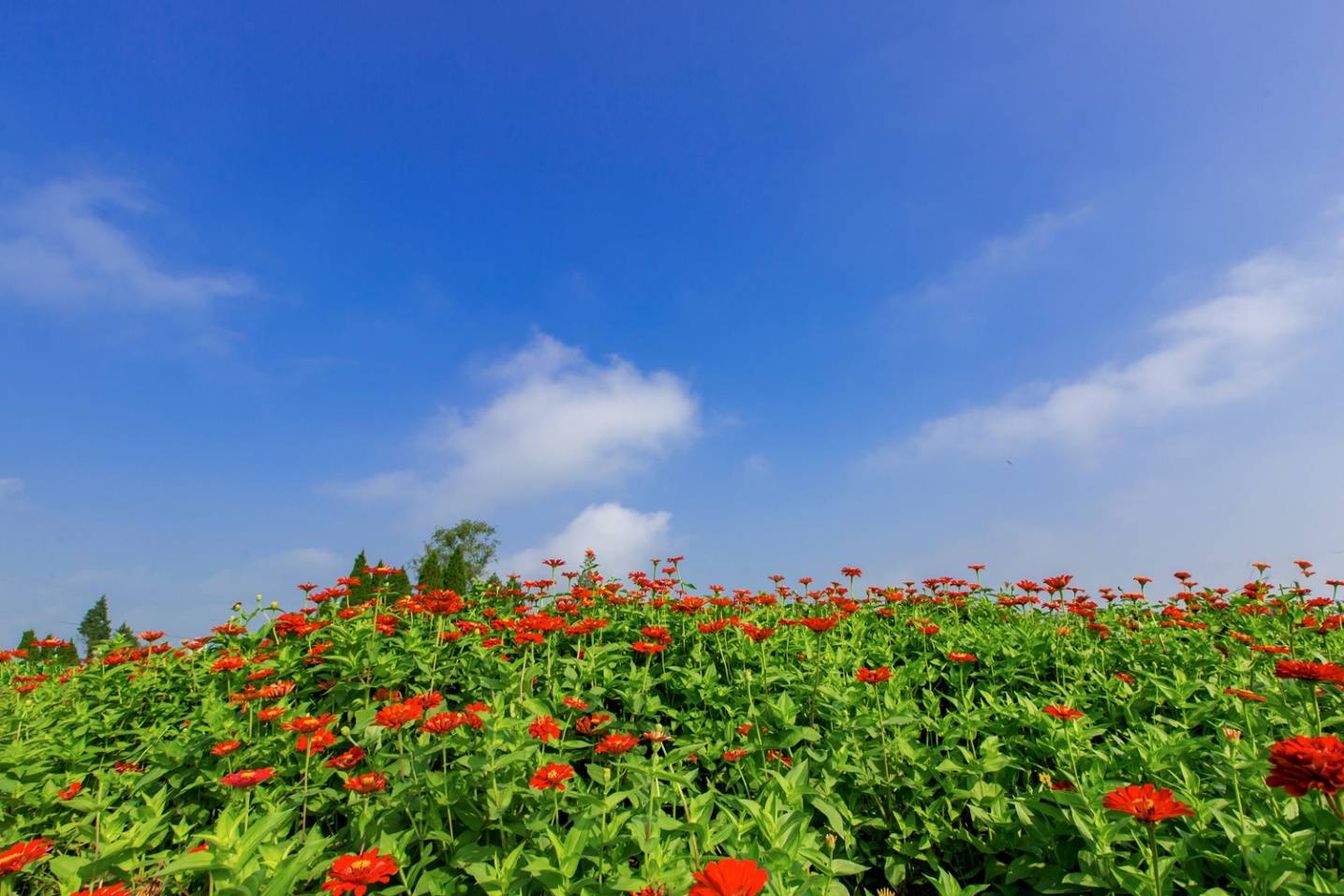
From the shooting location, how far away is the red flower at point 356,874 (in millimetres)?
2393

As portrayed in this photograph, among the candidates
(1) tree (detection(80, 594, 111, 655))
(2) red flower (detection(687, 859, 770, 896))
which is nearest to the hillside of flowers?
(2) red flower (detection(687, 859, 770, 896))

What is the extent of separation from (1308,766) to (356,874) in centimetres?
326

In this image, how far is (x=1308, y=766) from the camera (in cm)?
207

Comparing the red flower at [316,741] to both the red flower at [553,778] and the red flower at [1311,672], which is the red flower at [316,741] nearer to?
the red flower at [553,778]

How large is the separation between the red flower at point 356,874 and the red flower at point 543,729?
2.92 feet

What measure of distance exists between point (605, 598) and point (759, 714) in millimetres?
3170

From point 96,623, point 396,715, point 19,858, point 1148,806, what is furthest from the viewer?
point 96,623

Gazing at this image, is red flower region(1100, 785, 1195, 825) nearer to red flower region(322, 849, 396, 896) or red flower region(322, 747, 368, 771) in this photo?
red flower region(322, 849, 396, 896)

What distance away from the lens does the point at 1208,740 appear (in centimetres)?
372

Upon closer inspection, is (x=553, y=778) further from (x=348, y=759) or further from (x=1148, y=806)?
(x=1148, y=806)

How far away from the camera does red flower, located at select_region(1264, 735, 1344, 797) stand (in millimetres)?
2025

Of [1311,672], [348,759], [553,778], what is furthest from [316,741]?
[1311,672]

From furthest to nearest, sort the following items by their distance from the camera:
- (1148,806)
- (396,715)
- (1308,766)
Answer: (396,715), (1148,806), (1308,766)

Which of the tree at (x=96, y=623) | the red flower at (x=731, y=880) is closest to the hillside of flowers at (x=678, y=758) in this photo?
the red flower at (x=731, y=880)
